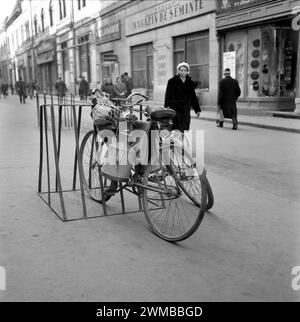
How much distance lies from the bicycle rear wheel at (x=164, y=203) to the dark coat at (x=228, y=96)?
9091mm

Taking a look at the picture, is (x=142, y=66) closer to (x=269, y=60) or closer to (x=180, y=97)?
(x=269, y=60)

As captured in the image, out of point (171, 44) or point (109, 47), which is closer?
point (171, 44)

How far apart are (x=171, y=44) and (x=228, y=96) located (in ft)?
32.3

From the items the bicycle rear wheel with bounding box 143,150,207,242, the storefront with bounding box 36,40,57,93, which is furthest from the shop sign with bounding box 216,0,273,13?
the storefront with bounding box 36,40,57,93

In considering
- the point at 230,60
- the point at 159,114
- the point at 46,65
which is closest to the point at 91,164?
the point at 159,114

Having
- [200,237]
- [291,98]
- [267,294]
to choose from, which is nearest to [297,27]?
[291,98]

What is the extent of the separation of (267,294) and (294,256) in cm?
77

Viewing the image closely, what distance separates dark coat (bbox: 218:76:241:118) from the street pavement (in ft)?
23.0

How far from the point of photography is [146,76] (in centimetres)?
2569

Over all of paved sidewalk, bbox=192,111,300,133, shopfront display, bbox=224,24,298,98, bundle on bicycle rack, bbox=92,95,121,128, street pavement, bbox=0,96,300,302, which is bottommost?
→ street pavement, bbox=0,96,300,302

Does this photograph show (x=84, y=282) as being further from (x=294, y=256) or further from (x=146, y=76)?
(x=146, y=76)

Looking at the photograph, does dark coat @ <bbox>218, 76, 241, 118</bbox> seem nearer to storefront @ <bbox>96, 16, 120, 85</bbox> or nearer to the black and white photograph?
the black and white photograph

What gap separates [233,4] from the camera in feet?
56.6

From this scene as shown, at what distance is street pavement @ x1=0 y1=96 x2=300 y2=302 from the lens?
3.11 meters
